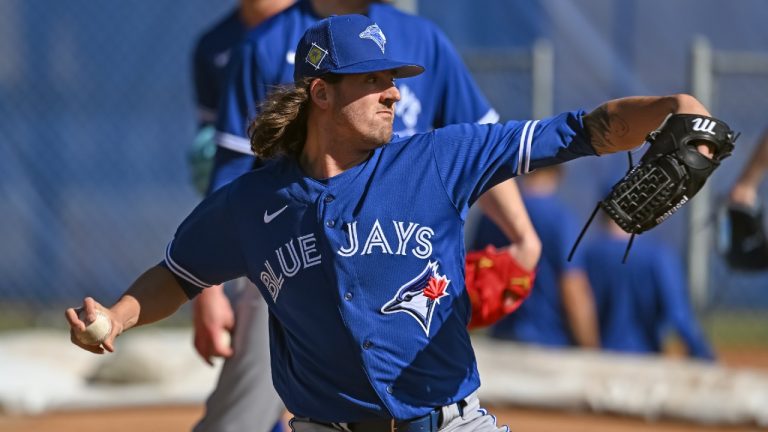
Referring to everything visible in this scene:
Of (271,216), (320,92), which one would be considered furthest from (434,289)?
(320,92)

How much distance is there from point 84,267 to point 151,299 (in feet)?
21.6

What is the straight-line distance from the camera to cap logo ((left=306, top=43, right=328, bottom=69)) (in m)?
3.40

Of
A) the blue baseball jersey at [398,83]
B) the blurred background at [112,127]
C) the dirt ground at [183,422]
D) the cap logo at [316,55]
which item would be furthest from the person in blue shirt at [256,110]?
the blurred background at [112,127]

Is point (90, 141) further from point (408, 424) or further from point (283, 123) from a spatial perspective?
point (408, 424)

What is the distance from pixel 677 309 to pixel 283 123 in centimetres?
529

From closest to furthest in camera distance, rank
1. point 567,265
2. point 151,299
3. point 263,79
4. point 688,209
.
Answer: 1. point 151,299
2. point 263,79
3. point 567,265
4. point 688,209

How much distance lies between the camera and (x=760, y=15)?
31.2 ft

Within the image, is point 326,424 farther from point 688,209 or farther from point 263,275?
point 688,209

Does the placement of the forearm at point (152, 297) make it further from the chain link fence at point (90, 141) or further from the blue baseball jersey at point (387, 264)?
the chain link fence at point (90, 141)

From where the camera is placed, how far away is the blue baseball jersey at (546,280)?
8203mm

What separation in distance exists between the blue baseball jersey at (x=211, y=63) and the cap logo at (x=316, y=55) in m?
2.27

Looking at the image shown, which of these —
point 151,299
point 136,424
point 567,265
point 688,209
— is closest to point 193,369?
point 136,424

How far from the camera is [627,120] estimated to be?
10.5 feet

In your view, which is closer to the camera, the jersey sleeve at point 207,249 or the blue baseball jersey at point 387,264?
the blue baseball jersey at point 387,264
